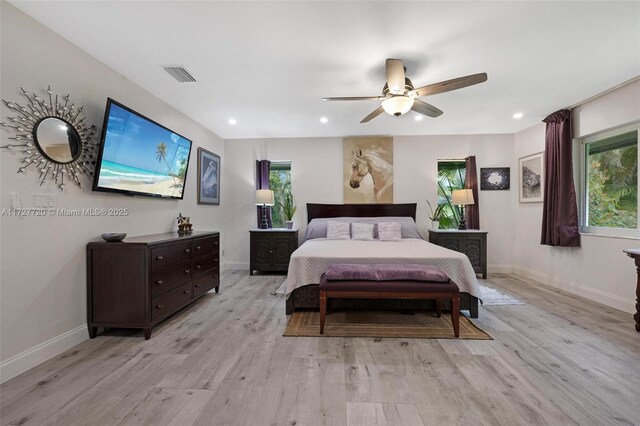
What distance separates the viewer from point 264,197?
5117mm

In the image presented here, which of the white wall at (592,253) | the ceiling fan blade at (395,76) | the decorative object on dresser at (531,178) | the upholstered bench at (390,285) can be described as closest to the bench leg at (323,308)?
the upholstered bench at (390,285)

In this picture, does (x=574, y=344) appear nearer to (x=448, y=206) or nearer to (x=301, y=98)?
(x=448, y=206)

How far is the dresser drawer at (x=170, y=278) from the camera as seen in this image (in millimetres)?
2604

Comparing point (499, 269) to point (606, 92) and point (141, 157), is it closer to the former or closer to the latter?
point (606, 92)

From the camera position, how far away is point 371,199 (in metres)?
5.42

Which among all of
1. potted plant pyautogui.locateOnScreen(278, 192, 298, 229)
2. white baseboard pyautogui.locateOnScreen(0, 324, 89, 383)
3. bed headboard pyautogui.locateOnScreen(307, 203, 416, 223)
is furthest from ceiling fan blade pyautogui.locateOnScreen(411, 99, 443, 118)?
white baseboard pyautogui.locateOnScreen(0, 324, 89, 383)

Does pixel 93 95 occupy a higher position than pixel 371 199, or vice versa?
pixel 93 95

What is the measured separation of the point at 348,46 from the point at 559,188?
12.3 feet

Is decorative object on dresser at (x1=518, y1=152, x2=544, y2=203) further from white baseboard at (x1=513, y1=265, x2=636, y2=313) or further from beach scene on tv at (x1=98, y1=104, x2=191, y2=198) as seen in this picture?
beach scene on tv at (x1=98, y1=104, x2=191, y2=198)

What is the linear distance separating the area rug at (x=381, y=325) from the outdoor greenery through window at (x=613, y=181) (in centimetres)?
252

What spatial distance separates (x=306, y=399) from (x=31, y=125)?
Result: 2841 mm

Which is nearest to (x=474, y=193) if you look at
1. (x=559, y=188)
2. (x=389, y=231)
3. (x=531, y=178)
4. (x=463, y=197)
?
(x=463, y=197)

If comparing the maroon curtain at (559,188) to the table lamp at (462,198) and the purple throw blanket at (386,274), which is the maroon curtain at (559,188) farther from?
the purple throw blanket at (386,274)

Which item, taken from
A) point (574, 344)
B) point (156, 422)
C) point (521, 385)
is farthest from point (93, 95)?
point (574, 344)
